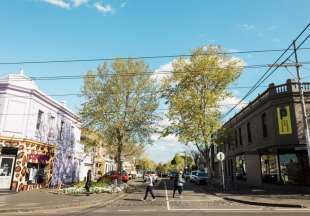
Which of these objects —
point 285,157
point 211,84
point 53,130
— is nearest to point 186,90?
point 211,84

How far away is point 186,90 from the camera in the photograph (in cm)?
2934

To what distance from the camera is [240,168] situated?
35.0 m

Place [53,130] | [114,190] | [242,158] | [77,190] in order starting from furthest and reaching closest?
[242,158] → [53,130] → [114,190] → [77,190]

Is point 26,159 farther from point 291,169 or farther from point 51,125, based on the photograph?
point 291,169

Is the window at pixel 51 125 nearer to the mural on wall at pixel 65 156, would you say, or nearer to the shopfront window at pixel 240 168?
the mural on wall at pixel 65 156

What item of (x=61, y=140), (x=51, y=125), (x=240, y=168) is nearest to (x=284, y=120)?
(x=240, y=168)

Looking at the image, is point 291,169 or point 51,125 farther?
point 51,125

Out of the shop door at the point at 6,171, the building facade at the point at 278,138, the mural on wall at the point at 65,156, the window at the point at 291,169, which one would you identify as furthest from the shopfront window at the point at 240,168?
the shop door at the point at 6,171

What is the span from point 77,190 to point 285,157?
17146mm

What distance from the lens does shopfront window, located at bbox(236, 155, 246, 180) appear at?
33.3 metres

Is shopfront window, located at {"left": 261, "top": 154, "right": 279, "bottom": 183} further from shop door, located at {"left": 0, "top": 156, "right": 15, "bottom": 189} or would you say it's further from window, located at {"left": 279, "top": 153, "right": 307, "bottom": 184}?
shop door, located at {"left": 0, "top": 156, "right": 15, "bottom": 189}

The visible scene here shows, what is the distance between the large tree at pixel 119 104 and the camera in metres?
26.6

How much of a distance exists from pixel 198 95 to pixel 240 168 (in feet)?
39.8

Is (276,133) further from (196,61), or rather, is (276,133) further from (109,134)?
(109,134)
